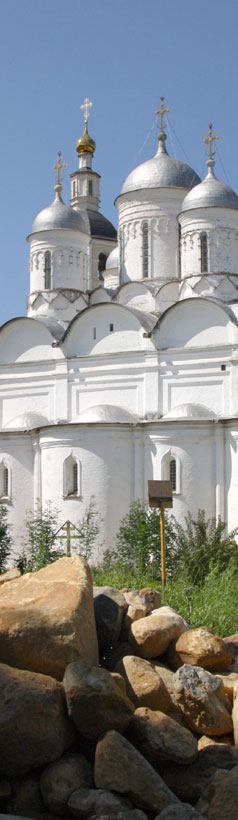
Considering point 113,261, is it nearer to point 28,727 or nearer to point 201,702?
point 201,702

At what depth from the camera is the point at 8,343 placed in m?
21.0

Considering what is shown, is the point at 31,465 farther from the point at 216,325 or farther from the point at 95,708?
the point at 95,708

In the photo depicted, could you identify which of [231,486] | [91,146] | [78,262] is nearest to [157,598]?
[231,486]

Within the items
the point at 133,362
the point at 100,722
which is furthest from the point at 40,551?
the point at 100,722

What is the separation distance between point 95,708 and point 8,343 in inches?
621

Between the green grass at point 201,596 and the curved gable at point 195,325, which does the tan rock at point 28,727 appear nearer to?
the green grass at point 201,596

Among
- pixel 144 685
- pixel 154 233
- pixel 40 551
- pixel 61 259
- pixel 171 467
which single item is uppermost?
pixel 154 233

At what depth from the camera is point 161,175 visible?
21859mm

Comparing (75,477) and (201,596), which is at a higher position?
(75,477)

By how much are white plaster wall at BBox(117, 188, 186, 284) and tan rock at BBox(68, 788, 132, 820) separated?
16.6 m

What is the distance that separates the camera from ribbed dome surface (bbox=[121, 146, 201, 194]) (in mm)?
21797

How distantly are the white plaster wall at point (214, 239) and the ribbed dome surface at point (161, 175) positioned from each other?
188 centimetres

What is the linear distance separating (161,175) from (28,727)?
17951 millimetres

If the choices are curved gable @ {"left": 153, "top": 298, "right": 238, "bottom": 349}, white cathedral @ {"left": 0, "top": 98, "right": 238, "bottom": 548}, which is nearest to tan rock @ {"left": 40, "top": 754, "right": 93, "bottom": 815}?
white cathedral @ {"left": 0, "top": 98, "right": 238, "bottom": 548}
